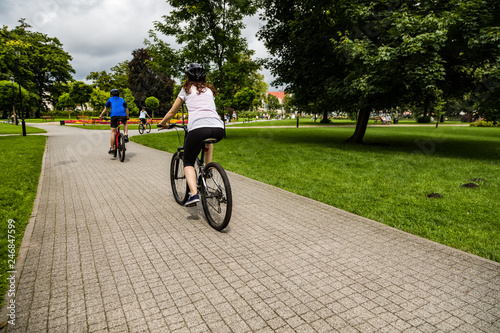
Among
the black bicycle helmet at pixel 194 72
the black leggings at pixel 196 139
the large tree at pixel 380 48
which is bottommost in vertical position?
the black leggings at pixel 196 139

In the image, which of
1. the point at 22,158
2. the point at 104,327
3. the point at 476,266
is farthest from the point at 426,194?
the point at 22,158

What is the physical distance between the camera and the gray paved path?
225 cm

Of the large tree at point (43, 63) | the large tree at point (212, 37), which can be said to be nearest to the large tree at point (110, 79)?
the large tree at point (43, 63)

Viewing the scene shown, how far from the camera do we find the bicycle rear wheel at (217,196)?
148 inches

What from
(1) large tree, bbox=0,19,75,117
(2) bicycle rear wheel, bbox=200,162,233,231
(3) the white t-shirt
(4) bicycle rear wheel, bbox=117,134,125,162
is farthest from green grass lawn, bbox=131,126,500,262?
(1) large tree, bbox=0,19,75,117

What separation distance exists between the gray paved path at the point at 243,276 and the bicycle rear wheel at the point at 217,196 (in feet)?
0.65

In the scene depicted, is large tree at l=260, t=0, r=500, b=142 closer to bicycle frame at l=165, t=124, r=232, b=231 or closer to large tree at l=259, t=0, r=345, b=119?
large tree at l=259, t=0, r=345, b=119

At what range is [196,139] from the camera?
396 cm

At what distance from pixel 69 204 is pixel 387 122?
155 ft

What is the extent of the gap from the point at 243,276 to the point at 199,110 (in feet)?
7.23

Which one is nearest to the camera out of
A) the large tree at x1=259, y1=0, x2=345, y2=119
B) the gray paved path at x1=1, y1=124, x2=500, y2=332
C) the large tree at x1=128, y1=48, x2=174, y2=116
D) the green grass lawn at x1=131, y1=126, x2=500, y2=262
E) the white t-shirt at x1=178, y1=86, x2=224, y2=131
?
the gray paved path at x1=1, y1=124, x2=500, y2=332

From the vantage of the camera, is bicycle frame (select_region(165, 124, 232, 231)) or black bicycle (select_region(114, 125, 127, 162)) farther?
black bicycle (select_region(114, 125, 127, 162))

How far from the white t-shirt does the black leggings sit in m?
0.06

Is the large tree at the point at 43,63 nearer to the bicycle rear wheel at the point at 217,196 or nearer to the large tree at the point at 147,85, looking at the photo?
the large tree at the point at 147,85
